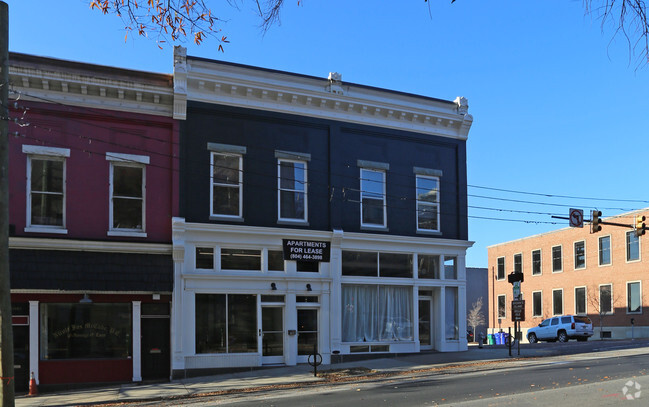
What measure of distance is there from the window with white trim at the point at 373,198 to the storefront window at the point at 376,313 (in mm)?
2528

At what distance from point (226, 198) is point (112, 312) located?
530 cm

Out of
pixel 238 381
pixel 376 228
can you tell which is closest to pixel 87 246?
pixel 238 381

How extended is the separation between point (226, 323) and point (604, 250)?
38.6 metres

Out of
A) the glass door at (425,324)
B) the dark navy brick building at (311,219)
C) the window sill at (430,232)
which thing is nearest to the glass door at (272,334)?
the dark navy brick building at (311,219)

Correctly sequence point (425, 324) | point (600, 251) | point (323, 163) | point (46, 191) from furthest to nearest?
point (600, 251) < point (425, 324) < point (323, 163) < point (46, 191)

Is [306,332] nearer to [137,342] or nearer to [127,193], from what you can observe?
[137,342]

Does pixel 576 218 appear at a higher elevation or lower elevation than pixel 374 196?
lower

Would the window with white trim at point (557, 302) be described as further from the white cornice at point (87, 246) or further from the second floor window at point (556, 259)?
the white cornice at point (87, 246)

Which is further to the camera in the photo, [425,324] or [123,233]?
[425,324]

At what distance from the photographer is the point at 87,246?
67.1ft

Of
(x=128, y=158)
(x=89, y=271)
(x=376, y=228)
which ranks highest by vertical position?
(x=128, y=158)

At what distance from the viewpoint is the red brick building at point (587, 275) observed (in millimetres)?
47844

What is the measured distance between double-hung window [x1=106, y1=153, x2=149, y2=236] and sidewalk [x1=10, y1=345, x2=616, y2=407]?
5028mm

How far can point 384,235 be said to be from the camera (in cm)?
2459
